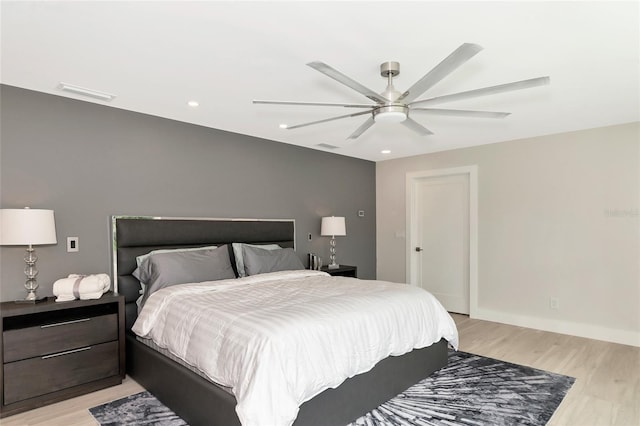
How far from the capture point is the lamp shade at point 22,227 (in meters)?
2.60

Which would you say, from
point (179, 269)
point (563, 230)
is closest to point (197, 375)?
point (179, 269)

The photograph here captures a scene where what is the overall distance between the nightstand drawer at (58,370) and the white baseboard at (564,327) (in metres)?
4.39

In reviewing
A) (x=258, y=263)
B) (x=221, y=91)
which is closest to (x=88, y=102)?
(x=221, y=91)

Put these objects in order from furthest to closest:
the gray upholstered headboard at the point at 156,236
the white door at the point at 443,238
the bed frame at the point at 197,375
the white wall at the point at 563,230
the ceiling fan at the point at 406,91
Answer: the white door at the point at 443,238 < the white wall at the point at 563,230 < the gray upholstered headboard at the point at 156,236 < the bed frame at the point at 197,375 < the ceiling fan at the point at 406,91

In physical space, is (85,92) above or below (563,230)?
above

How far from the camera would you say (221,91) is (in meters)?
2.98

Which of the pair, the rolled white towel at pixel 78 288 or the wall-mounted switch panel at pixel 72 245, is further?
the wall-mounted switch panel at pixel 72 245

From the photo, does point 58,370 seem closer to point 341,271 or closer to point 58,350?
point 58,350

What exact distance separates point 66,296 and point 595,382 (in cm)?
426

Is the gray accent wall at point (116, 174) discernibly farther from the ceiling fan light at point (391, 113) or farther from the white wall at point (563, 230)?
the white wall at point (563, 230)

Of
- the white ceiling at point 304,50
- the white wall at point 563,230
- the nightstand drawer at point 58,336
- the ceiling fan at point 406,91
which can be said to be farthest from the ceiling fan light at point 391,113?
the white wall at point 563,230

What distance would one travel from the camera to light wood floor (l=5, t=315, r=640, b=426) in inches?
96.6

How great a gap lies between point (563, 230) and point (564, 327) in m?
1.15

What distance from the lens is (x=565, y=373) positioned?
3164 millimetres
